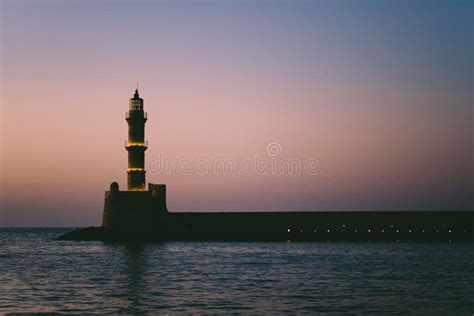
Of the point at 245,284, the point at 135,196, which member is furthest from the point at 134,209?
the point at 245,284

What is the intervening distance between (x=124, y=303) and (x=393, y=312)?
1015cm

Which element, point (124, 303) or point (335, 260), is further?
point (335, 260)

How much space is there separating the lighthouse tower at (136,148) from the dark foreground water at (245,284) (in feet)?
59.0

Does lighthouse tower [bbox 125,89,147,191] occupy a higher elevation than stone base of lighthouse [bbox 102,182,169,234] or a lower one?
higher

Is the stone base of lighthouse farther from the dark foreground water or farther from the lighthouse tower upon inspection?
the dark foreground water

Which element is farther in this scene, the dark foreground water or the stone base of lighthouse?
the stone base of lighthouse

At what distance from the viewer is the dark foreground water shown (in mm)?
26750

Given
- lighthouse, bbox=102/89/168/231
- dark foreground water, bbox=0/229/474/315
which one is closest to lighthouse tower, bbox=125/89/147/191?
lighthouse, bbox=102/89/168/231

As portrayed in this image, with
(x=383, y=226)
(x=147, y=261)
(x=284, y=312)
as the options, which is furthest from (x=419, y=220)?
(x=284, y=312)

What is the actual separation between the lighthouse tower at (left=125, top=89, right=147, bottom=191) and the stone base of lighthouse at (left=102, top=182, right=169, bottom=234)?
1080mm

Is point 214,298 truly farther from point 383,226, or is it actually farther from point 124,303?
point 383,226

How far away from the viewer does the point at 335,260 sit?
50.3m

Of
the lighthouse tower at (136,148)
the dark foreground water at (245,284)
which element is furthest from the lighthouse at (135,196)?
the dark foreground water at (245,284)

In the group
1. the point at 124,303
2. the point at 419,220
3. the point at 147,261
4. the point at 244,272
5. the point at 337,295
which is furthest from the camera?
the point at 419,220
